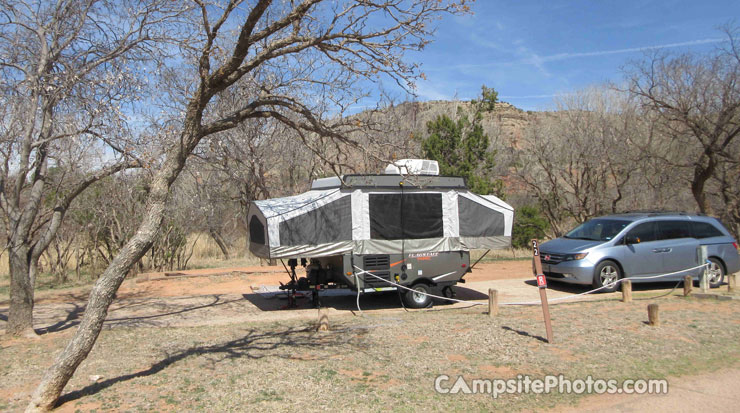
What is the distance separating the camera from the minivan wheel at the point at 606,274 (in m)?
12.4

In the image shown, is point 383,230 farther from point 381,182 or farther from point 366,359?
point 366,359

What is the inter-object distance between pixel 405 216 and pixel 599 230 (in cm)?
579

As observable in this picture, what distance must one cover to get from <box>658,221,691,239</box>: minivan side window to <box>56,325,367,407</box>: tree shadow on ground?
8440 mm

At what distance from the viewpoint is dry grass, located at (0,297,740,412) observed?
580cm

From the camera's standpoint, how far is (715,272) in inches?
524

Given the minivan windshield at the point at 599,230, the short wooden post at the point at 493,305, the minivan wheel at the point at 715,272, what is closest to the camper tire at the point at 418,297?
the short wooden post at the point at 493,305


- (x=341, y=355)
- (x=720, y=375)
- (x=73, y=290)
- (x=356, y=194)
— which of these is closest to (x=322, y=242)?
(x=356, y=194)

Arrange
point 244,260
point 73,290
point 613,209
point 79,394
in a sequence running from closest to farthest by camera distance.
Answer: point 79,394, point 73,290, point 244,260, point 613,209

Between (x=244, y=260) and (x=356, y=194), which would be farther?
(x=244, y=260)

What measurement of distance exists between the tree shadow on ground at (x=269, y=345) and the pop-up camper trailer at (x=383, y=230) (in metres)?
1.46

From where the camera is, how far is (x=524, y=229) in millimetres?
22922

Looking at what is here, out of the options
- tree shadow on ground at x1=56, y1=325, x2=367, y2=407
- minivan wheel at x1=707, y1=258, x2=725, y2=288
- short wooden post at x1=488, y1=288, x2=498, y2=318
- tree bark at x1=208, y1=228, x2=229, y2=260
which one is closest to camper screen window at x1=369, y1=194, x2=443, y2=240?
short wooden post at x1=488, y1=288, x2=498, y2=318

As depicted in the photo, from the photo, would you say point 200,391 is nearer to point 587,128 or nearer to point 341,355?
point 341,355

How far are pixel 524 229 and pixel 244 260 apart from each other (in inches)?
453
